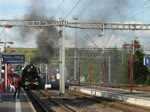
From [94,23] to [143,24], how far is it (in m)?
6.36

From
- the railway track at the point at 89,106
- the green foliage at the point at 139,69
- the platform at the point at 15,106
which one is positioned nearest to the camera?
the platform at the point at 15,106

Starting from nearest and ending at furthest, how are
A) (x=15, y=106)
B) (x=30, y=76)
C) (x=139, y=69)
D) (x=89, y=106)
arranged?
(x=15, y=106)
(x=89, y=106)
(x=30, y=76)
(x=139, y=69)

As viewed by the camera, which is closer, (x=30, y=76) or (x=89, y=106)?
(x=89, y=106)

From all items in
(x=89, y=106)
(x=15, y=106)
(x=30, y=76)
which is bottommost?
(x=89, y=106)

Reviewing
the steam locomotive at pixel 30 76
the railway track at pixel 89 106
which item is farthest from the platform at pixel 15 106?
the steam locomotive at pixel 30 76

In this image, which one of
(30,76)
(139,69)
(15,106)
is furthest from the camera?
(139,69)

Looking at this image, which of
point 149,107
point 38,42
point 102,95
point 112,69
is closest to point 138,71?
point 112,69

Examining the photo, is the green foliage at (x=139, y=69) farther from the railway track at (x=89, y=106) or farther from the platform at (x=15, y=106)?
the platform at (x=15, y=106)

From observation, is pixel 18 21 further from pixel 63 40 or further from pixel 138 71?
pixel 138 71

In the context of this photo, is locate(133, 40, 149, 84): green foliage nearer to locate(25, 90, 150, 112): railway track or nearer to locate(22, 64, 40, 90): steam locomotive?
locate(22, 64, 40, 90): steam locomotive

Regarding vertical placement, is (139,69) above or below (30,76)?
above

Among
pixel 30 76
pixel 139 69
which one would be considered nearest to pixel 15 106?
pixel 30 76

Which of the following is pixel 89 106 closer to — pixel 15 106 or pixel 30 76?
pixel 15 106

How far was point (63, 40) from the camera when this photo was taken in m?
47.3
